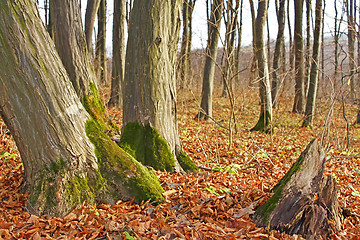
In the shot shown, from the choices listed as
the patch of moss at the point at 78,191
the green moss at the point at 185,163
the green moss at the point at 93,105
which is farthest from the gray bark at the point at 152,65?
the green moss at the point at 93,105

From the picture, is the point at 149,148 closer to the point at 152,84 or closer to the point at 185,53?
the point at 152,84

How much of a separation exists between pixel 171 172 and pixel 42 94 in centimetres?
216

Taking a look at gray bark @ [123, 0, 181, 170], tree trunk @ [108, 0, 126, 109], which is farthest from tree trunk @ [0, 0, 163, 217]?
tree trunk @ [108, 0, 126, 109]

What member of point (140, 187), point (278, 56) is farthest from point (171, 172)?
point (278, 56)

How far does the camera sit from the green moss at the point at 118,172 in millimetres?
3221

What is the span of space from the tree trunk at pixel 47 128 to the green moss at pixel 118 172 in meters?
0.01

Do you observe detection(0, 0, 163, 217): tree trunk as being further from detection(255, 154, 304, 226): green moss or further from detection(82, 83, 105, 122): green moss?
detection(82, 83, 105, 122): green moss

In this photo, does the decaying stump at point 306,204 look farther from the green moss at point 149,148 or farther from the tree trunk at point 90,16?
the tree trunk at point 90,16

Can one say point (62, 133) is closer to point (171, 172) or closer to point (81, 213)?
point (81, 213)

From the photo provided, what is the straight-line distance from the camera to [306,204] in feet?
9.27

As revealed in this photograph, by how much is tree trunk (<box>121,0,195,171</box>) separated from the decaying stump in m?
1.75

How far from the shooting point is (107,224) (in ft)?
8.90

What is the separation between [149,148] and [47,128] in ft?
5.73

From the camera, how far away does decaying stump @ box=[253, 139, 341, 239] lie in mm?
2783
